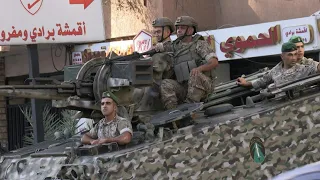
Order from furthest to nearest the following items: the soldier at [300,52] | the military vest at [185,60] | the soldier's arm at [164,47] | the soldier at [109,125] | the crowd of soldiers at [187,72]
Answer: the soldier's arm at [164,47]
the military vest at [185,60]
the soldier at [300,52]
the crowd of soldiers at [187,72]
the soldier at [109,125]

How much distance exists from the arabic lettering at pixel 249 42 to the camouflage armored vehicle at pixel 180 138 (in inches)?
207

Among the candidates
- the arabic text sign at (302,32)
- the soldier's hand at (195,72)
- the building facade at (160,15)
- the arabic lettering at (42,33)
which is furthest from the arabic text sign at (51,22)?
the soldier's hand at (195,72)

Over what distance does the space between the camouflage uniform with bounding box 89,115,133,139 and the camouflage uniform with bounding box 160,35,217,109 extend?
0.79 meters

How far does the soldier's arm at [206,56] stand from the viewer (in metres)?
7.80

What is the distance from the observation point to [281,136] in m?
7.00

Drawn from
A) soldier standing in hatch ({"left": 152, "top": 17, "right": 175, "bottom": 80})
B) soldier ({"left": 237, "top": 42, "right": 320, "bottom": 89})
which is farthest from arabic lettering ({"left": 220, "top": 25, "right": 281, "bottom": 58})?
soldier ({"left": 237, "top": 42, "right": 320, "bottom": 89})

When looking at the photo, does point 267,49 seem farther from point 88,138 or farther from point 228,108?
point 88,138

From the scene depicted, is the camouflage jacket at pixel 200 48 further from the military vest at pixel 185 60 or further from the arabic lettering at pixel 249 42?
the arabic lettering at pixel 249 42

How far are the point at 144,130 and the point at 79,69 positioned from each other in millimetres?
1169

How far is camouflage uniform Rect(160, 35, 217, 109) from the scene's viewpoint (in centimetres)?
771

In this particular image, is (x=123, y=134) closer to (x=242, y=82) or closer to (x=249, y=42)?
(x=242, y=82)

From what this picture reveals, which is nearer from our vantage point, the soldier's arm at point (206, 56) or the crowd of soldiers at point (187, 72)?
the crowd of soldiers at point (187, 72)

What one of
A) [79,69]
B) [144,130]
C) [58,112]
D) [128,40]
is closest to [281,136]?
[144,130]

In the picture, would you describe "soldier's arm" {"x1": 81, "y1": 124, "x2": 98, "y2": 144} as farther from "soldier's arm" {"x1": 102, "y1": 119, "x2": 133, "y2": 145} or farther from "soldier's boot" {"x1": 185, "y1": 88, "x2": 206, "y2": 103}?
"soldier's boot" {"x1": 185, "y1": 88, "x2": 206, "y2": 103}
